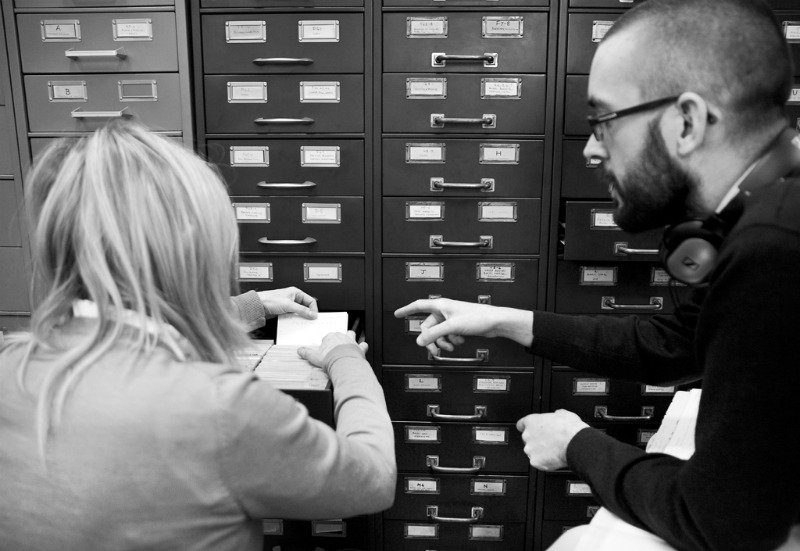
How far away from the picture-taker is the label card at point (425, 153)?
5.74ft

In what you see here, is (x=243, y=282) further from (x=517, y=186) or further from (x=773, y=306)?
(x=773, y=306)

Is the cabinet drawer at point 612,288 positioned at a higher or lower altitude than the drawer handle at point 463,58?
lower

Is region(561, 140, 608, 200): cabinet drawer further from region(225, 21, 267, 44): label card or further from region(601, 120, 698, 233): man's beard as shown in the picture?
region(225, 21, 267, 44): label card

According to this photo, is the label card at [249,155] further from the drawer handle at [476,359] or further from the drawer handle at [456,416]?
the drawer handle at [456,416]

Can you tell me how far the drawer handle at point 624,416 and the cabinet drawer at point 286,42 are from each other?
1.26 m

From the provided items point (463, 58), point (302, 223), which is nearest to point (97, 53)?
point (302, 223)

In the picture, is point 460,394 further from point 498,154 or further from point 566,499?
point 498,154

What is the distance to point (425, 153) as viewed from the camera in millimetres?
1754

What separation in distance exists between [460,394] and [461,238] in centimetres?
50

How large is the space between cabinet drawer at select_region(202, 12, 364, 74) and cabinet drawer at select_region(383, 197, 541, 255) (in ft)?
1.39

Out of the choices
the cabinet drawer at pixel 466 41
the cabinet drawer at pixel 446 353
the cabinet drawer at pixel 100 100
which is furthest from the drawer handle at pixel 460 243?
the cabinet drawer at pixel 100 100

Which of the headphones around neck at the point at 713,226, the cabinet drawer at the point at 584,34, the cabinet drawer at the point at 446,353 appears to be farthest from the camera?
the cabinet drawer at the point at 446,353

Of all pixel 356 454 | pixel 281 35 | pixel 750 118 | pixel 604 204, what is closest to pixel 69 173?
pixel 356 454

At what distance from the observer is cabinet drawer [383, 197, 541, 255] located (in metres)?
1.78
